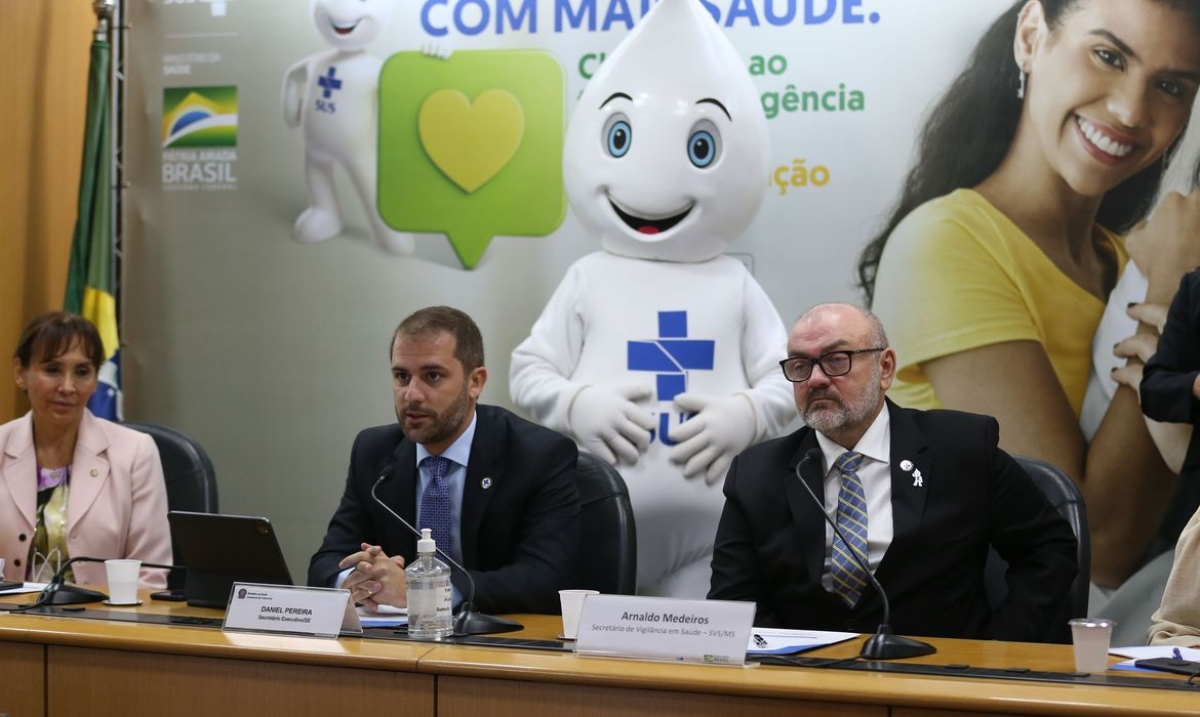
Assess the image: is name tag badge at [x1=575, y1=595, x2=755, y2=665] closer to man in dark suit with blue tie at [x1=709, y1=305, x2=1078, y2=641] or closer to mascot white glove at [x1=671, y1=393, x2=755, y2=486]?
man in dark suit with blue tie at [x1=709, y1=305, x2=1078, y2=641]

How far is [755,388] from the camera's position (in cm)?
372

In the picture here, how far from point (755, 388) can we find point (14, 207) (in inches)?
97.4

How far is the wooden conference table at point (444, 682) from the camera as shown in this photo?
1.68 meters

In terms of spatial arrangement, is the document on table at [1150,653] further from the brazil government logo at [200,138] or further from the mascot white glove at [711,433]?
the brazil government logo at [200,138]

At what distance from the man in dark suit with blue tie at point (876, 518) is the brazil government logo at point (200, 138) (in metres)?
2.44

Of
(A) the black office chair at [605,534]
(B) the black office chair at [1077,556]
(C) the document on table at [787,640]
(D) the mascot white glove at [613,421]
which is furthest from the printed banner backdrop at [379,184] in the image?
(C) the document on table at [787,640]

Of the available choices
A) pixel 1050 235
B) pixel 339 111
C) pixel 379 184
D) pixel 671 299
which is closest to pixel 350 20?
pixel 339 111

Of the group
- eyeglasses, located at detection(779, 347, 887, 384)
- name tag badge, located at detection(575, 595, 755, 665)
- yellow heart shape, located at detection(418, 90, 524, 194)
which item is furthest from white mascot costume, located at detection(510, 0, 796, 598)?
name tag badge, located at detection(575, 595, 755, 665)

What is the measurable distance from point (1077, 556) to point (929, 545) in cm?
27

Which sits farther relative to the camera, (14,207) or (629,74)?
(14,207)

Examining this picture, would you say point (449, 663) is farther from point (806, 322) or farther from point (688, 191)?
point (688, 191)

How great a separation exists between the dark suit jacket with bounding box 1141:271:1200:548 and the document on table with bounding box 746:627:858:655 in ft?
4.82

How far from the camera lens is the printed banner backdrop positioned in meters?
3.92

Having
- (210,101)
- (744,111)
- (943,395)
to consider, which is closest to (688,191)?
(744,111)
